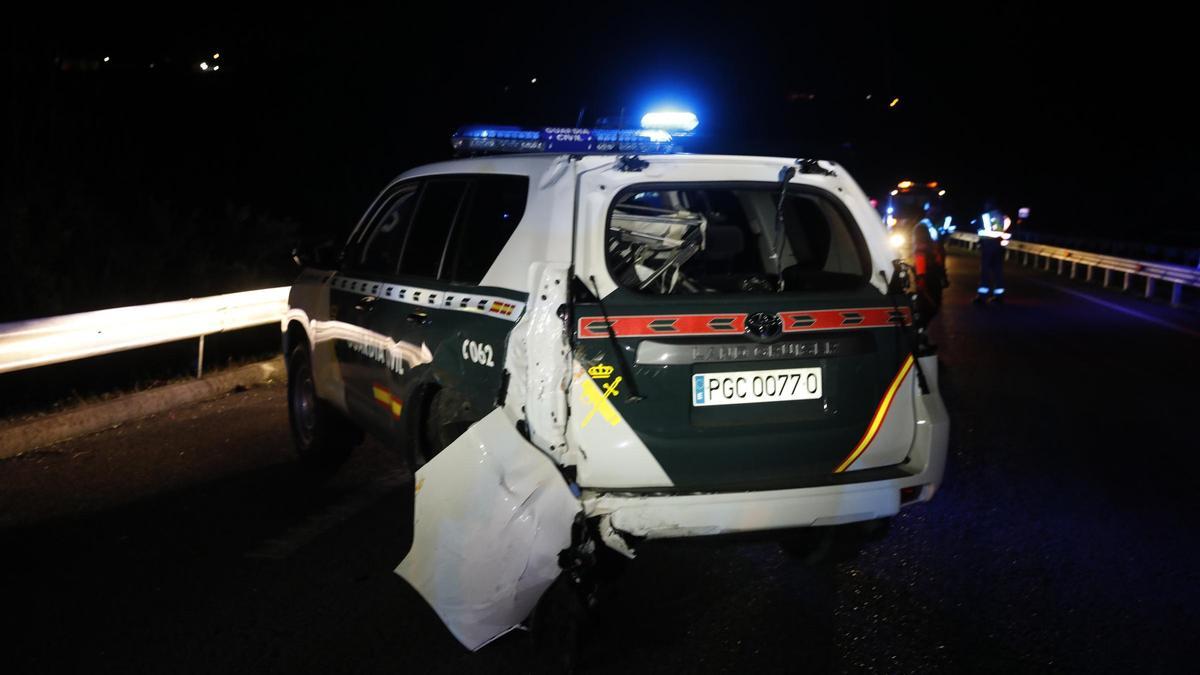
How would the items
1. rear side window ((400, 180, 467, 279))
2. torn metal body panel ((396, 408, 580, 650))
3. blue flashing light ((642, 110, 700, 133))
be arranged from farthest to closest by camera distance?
blue flashing light ((642, 110, 700, 133)) < rear side window ((400, 180, 467, 279)) < torn metal body panel ((396, 408, 580, 650))

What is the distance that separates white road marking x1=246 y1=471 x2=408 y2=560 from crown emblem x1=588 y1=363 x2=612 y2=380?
2049 mm

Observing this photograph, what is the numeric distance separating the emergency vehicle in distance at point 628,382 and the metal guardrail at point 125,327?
3640 millimetres

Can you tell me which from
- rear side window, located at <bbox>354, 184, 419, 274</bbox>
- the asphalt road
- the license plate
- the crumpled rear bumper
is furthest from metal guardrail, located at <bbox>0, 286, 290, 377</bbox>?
the license plate

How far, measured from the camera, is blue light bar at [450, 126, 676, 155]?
530 centimetres

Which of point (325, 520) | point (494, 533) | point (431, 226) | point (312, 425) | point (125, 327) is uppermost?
point (431, 226)

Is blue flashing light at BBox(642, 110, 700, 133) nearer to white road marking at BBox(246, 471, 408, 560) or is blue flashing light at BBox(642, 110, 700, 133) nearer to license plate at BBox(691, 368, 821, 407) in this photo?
license plate at BBox(691, 368, 821, 407)

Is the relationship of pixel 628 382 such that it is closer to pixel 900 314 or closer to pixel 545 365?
pixel 545 365

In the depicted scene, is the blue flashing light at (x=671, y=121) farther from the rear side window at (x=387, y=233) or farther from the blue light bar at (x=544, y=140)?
the rear side window at (x=387, y=233)

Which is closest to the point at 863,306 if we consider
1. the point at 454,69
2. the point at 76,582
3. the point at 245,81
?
the point at 76,582

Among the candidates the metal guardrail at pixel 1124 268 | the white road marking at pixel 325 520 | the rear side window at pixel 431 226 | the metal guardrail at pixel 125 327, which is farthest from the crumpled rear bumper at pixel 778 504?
the metal guardrail at pixel 1124 268

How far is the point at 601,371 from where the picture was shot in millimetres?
4062

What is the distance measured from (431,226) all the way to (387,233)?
27.2 inches

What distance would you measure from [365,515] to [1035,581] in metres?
3.26

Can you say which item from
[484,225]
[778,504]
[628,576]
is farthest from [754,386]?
[484,225]
